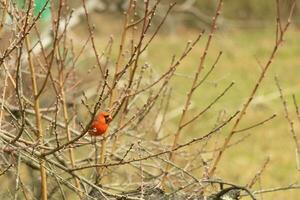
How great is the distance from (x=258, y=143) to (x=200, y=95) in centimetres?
399

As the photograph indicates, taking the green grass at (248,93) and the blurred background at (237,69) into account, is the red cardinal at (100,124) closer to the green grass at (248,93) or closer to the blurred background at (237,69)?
the blurred background at (237,69)

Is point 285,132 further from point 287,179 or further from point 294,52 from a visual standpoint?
point 294,52

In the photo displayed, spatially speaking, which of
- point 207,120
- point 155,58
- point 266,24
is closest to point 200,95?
point 207,120

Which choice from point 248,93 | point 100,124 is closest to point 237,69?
point 248,93

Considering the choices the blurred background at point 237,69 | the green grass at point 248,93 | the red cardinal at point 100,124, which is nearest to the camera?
the red cardinal at point 100,124

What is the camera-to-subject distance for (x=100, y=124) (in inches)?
152

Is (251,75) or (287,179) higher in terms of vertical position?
(251,75)

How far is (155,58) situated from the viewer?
84.5ft

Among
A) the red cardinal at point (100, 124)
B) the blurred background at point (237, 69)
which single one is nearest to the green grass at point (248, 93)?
the blurred background at point (237, 69)

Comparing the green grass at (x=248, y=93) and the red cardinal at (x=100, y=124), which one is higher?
the green grass at (x=248, y=93)

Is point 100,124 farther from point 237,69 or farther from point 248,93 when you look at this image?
point 237,69

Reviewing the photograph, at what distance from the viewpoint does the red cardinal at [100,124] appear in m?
3.85

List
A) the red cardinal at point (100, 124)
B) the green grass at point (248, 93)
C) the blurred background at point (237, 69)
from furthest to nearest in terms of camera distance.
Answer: the green grass at point (248, 93), the blurred background at point (237, 69), the red cardinal at point (100, 124)

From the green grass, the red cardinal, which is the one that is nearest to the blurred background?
the green grass
